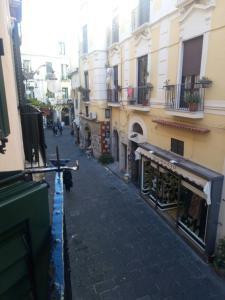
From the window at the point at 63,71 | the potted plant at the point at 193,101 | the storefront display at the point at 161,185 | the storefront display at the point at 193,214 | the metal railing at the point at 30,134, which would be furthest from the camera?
the window at the point at 63,71

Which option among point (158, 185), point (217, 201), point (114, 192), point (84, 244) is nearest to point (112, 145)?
point (114, 192)

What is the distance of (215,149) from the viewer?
7613 mm

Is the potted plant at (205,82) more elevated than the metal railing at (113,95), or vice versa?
the potted plant at (205,82)

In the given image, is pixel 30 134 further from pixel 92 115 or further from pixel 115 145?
pixel 92 115

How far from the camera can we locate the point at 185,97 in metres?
8.40

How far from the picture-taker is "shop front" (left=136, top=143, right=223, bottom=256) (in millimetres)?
7516

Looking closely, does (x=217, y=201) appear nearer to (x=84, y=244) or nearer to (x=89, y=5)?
(x=84, y=244)

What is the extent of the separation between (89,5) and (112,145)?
34.1ft

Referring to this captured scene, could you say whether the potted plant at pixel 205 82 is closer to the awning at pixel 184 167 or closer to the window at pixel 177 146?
the window at pixel 177 146

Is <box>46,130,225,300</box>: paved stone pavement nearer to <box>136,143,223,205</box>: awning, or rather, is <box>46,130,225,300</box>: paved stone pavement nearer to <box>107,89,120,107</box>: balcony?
<box>136,143,223,205</box>: awning

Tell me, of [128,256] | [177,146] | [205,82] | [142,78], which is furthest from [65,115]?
[205,82]

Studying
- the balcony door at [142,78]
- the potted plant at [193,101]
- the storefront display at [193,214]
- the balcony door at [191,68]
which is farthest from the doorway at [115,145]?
the potted plant at [193,101]

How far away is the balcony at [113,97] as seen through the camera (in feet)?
50.9

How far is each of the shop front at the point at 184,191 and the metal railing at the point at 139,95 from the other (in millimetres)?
2234
